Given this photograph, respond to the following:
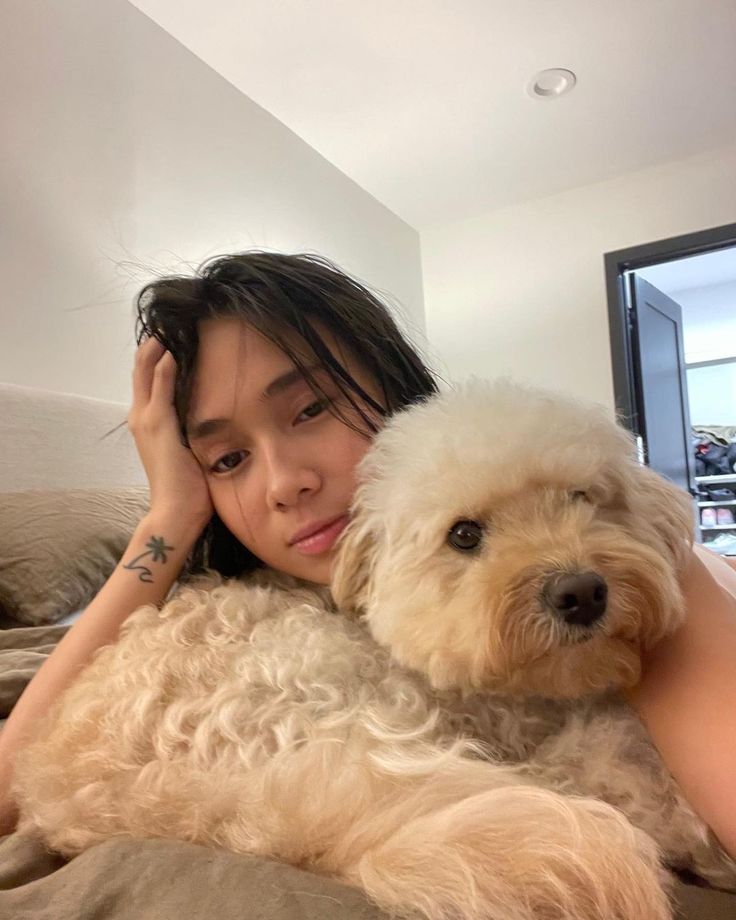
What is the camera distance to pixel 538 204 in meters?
5.79

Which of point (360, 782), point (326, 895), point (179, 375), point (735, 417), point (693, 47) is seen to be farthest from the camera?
point (735, 417)

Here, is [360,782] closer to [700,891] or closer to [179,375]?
[700,891]

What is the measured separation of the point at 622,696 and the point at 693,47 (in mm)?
4223

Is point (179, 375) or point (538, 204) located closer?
point (179, 375)

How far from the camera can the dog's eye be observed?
1.00m

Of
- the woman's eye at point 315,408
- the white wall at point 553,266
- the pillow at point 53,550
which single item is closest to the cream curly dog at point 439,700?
the woman's eye at point 315,408

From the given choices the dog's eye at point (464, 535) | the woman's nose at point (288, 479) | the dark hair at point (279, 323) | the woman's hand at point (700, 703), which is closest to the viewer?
the woman's hand at point (700, 703)

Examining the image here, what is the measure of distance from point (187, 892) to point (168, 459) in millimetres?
829

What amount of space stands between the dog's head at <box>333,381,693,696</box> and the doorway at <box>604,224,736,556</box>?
349 centimetres

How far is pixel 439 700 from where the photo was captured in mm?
953

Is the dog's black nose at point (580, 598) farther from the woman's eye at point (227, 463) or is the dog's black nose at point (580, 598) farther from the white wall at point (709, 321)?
the white wall at point (709, 321)

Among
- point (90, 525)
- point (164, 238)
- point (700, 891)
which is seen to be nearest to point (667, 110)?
point (164, 238)

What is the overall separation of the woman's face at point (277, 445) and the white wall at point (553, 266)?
13.7ft

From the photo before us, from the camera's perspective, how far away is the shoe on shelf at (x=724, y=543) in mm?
6820
